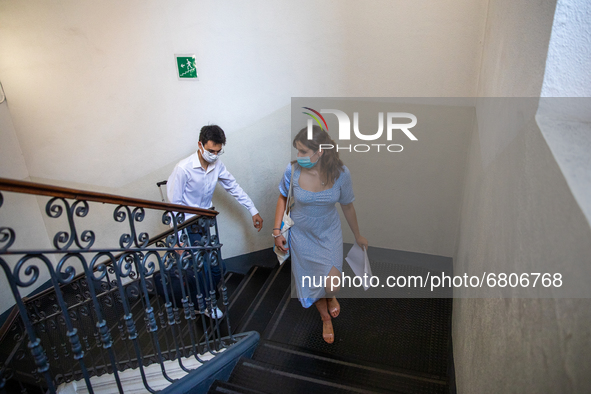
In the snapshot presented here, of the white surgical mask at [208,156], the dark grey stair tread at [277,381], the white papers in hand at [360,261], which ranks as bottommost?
the dark grey stair tread at [277,381]

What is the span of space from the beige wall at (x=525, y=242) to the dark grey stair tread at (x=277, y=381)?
0.96 m

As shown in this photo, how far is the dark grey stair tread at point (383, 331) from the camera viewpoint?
3.12 m

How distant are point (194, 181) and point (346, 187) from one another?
4.66 ft

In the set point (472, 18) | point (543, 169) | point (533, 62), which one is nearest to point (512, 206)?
point (543, 169)

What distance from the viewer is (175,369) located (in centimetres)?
277

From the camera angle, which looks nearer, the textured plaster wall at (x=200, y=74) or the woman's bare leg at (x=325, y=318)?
the woman's bare leg at (x=325, y=318)

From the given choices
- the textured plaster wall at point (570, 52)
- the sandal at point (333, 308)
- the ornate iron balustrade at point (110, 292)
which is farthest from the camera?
the sandal at point (333, 308)

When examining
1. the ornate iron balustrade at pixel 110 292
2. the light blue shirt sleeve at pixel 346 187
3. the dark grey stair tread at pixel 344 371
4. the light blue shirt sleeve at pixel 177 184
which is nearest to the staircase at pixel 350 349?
the dark grey stair tread at pixel 344 371

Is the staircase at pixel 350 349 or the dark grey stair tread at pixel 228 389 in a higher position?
the dark grey stair tread at pixel 228 389

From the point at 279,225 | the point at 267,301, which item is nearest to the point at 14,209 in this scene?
the point at 267,301

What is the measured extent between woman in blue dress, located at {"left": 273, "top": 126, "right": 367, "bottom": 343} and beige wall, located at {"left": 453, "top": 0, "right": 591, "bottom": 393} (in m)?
1.13

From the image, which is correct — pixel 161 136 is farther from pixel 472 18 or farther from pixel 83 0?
pixel 472 18

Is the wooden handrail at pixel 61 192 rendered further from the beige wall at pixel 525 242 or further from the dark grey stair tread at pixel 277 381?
the beige wall at pixel 525 242

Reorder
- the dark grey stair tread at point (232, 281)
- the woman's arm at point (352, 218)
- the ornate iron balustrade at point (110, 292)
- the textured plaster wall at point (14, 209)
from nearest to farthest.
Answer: the ornate iron balustrade at point (110, 292), the woman's arm at point (352, 218), the textured plaster wall at point (14, 209), the dark grey stair tread at point (232, 281)
